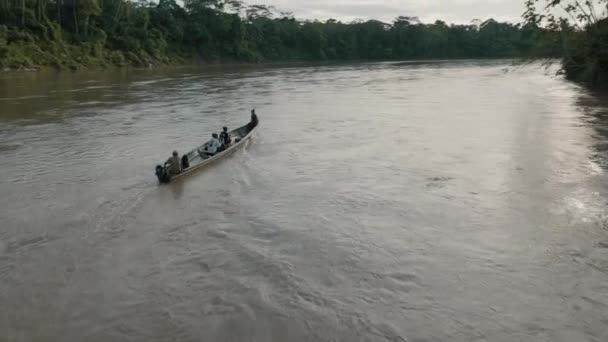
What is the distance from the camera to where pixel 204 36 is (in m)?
72.6

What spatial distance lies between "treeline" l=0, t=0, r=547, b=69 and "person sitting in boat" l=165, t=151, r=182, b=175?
76.3ft

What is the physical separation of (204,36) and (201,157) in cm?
6246

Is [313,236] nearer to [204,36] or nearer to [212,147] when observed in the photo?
[212,147]

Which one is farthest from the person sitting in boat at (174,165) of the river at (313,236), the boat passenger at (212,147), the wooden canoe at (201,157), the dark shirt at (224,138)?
the dark shirt at (224,138)

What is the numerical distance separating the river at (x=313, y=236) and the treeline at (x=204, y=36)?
17938mm

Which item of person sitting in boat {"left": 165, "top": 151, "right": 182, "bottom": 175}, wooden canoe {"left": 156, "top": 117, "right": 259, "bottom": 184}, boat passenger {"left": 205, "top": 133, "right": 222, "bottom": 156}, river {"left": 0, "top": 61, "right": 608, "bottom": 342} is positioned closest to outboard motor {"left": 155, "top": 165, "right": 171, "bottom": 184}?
wooden canoe {"left": 156, "top": 117, "right": 259, "bottom": 184}

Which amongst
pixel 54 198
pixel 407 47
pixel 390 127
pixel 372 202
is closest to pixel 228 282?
pixel 372 202

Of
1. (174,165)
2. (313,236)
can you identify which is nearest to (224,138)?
(174,165)

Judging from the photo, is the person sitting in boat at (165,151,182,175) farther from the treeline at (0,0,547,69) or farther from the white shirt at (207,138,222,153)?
the treeline at (0,0,547,69)

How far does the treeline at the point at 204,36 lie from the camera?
47.4 meters

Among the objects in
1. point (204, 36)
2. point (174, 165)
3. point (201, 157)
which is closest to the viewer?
point (174, 165)

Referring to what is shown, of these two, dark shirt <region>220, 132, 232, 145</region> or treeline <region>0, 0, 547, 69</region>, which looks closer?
dark shirt <region>220, 132, 232, 145</region>

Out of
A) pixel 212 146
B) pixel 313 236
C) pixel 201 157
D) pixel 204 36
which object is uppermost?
pixel 204 36

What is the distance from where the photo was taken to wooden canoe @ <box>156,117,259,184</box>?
39.9 ft
